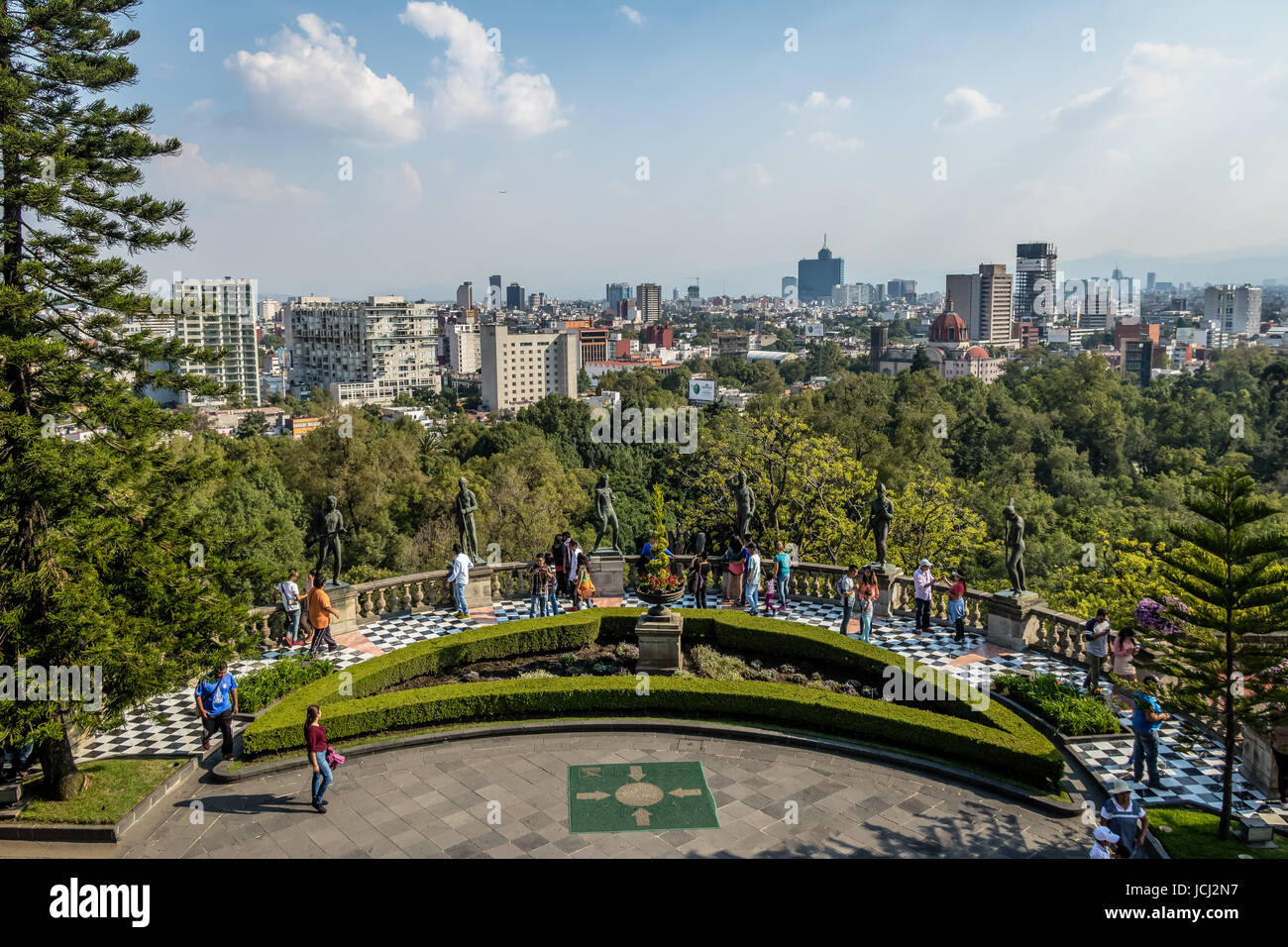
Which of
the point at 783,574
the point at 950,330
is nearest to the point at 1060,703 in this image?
the point at 783,574

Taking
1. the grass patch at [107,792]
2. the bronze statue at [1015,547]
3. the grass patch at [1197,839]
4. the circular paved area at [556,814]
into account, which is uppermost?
the bronze statue at [1015,547]

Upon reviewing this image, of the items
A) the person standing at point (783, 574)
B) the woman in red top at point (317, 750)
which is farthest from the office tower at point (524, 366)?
the woman in red top at point (317, 750)

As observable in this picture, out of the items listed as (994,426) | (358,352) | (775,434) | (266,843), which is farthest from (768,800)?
(358,352)

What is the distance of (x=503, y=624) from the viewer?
19.5 m

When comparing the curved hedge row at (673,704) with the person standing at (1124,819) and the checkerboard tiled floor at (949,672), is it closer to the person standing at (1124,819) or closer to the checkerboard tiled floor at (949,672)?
the checkerboard tiled floor at (949,672)

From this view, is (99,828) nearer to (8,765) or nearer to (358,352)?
(8,765)

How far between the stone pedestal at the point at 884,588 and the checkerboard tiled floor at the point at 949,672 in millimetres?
371

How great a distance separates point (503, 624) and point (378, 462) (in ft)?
100

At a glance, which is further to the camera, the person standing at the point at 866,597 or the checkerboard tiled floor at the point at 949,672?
the person standing at the point at 866,597

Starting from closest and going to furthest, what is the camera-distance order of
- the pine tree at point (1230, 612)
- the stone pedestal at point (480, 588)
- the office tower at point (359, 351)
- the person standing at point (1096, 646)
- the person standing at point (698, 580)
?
the pine tree at point (1230, 612) → the person standing at point (1096, 646) → the person standing at point (698, 580) → the stone pedestal at point (480, 588) → the office tower at point (359, 351)

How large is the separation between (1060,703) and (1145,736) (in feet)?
7.08

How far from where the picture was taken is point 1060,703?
1606 cm

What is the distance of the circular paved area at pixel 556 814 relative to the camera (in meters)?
11.8

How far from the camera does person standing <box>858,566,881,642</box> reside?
20.1 metres
